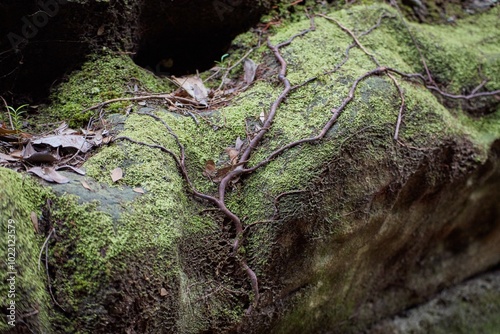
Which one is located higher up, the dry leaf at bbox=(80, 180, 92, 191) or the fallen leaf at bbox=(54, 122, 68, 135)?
the fallen leaf at bbox=(54, 122, 68, 135)

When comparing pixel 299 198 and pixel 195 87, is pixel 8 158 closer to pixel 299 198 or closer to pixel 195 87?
pixel 195 87

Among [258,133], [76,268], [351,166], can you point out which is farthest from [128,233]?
[351,166]

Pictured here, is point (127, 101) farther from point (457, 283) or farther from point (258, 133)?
point (457, 283)
